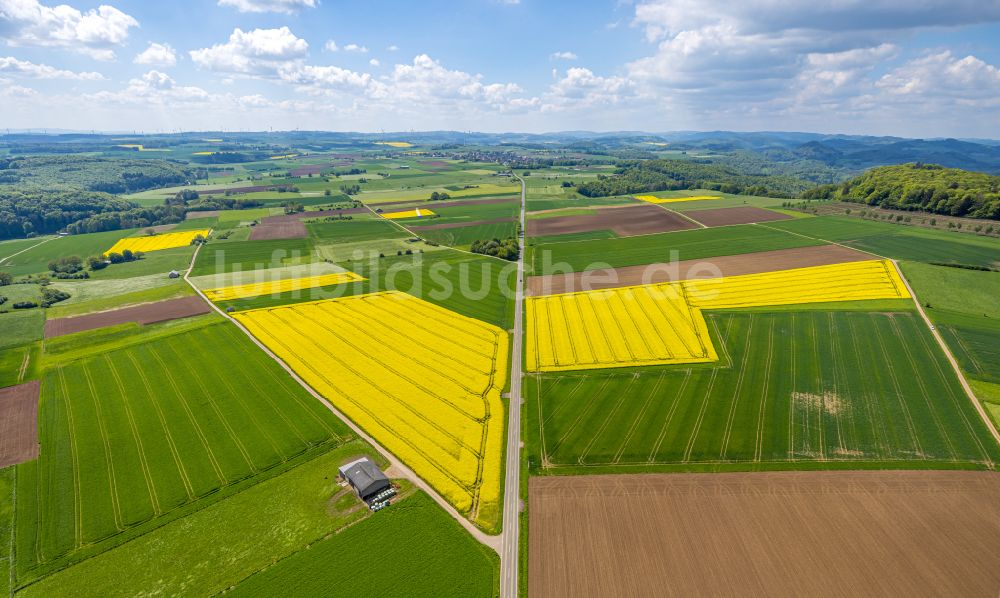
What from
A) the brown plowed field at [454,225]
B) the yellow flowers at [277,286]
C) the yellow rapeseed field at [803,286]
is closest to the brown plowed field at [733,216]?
the yellow rapeseed field at [803,286]

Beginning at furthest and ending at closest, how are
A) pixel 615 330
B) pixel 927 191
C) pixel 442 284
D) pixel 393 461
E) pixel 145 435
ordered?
pixel 927 191 < pixel 442 284 < pixel 615 330 < pixel 145 435 < pixel 393 461

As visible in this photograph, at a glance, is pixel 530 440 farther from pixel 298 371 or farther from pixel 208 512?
pixel 298 371

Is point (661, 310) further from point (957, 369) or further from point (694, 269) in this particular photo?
point (957, 369)

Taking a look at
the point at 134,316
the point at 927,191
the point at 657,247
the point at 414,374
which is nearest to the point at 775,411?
the point at 414,374

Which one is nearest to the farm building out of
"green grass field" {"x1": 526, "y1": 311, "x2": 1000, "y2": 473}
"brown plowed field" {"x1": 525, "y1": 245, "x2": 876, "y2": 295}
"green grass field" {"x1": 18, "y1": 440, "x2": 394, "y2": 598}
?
"green grass field" {"x1": 18, "y1": 440, "x2": 394, "y2": 598}

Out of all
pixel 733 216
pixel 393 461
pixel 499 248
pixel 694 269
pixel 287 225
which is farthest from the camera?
pixel 287 225

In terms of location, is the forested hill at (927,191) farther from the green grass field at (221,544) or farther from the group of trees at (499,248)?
the green grass field at (221,544)
